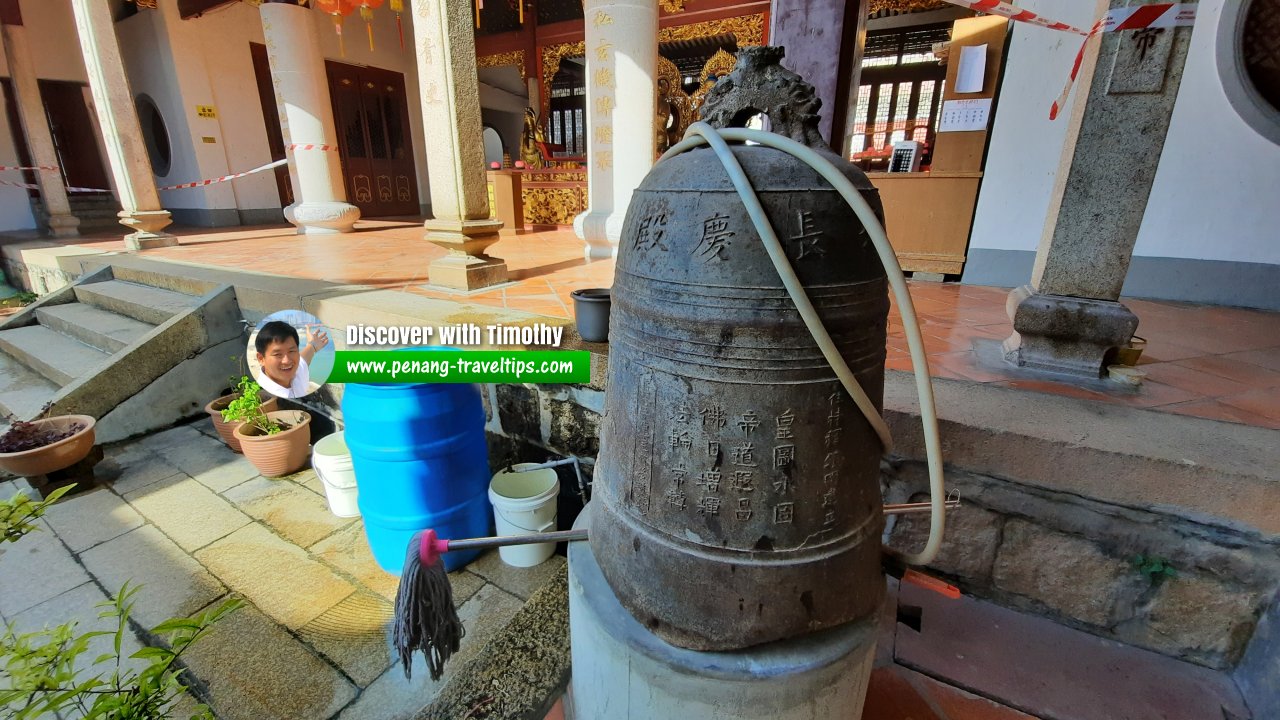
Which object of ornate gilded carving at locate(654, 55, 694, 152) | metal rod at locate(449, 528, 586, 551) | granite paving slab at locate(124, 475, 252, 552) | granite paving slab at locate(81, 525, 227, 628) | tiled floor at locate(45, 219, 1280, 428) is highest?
ornate gilded carving at locate(654, 55, 694, 152)

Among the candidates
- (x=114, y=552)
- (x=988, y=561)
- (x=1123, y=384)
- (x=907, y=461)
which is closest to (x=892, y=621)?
(x=988, y=561)

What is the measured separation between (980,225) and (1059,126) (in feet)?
2.99

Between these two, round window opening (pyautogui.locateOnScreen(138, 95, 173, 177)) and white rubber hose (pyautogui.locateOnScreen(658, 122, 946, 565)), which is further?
round window opening (pyautogui.locateOnScreen(138, 95, 173, 177))

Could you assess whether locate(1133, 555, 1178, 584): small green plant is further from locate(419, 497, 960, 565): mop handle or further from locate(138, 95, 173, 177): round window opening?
locate(138, 95, 173, 177): round window opening

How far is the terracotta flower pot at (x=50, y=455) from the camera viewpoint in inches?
126

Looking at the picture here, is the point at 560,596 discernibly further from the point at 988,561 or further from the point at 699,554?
the point at 988,561

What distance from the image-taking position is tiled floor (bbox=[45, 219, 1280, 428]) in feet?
7.36

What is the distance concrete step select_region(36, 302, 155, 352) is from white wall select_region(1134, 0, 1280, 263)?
839cm

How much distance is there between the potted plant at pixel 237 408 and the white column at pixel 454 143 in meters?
1.46

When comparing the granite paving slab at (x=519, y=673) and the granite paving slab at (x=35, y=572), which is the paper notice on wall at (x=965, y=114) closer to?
the granite paving slab at (x=519, y=673)

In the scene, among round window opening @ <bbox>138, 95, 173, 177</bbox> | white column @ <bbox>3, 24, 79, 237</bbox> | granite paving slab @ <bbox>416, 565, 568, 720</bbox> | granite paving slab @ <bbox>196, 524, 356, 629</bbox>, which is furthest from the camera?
round window opening @ <bbox>138, 95, 173, 177</bbox>

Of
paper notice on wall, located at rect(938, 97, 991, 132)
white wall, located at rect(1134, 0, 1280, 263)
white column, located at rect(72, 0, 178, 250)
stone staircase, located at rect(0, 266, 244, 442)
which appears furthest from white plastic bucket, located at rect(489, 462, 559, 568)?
white column, located at rect(72, 0, 178, 250)

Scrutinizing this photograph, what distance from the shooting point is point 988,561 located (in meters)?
2.09

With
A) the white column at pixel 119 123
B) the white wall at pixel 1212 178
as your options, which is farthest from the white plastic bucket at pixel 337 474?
the white wall at pixel 1212 178
